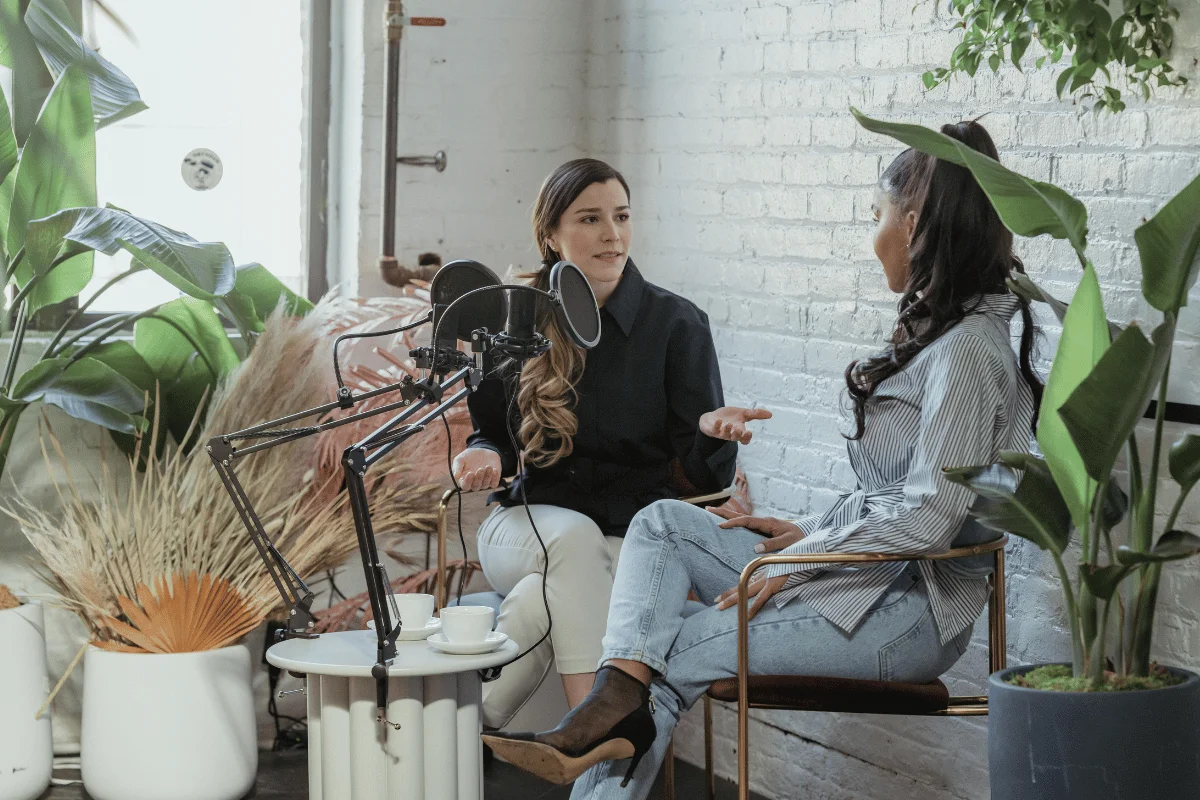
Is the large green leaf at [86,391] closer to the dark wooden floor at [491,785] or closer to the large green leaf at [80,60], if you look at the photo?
the large green leaf at [80,60]

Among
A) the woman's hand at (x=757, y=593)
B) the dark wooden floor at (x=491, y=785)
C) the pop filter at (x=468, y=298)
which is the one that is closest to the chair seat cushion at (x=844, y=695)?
the woman's hand at (x=757, y=593)

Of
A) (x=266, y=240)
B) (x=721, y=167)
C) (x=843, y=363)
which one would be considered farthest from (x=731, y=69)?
(x=266, y=240)

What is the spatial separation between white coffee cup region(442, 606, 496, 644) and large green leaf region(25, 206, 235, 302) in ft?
2.81

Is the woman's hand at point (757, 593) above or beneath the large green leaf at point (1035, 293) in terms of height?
beneath

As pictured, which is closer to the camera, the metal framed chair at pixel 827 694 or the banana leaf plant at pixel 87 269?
the metal framed chair at pixel 827 694

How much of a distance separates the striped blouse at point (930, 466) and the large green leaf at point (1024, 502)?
224 millimetres

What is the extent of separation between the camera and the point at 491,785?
10.7 ft

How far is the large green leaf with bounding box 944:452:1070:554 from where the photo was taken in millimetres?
1997

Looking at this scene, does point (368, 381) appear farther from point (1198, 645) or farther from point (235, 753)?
point (1198, 645)

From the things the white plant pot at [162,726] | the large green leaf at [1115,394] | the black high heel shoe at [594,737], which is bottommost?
the white plant pot at [162,726]

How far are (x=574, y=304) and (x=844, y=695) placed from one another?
2.68 ft

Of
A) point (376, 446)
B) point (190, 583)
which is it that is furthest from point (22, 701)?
point (376, 446)

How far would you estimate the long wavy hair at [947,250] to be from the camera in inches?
93.7

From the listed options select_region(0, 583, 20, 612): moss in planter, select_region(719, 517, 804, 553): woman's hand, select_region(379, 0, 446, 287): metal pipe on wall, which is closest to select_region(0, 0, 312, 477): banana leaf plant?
select_region(0, 583, 20, 612): moss in planter
